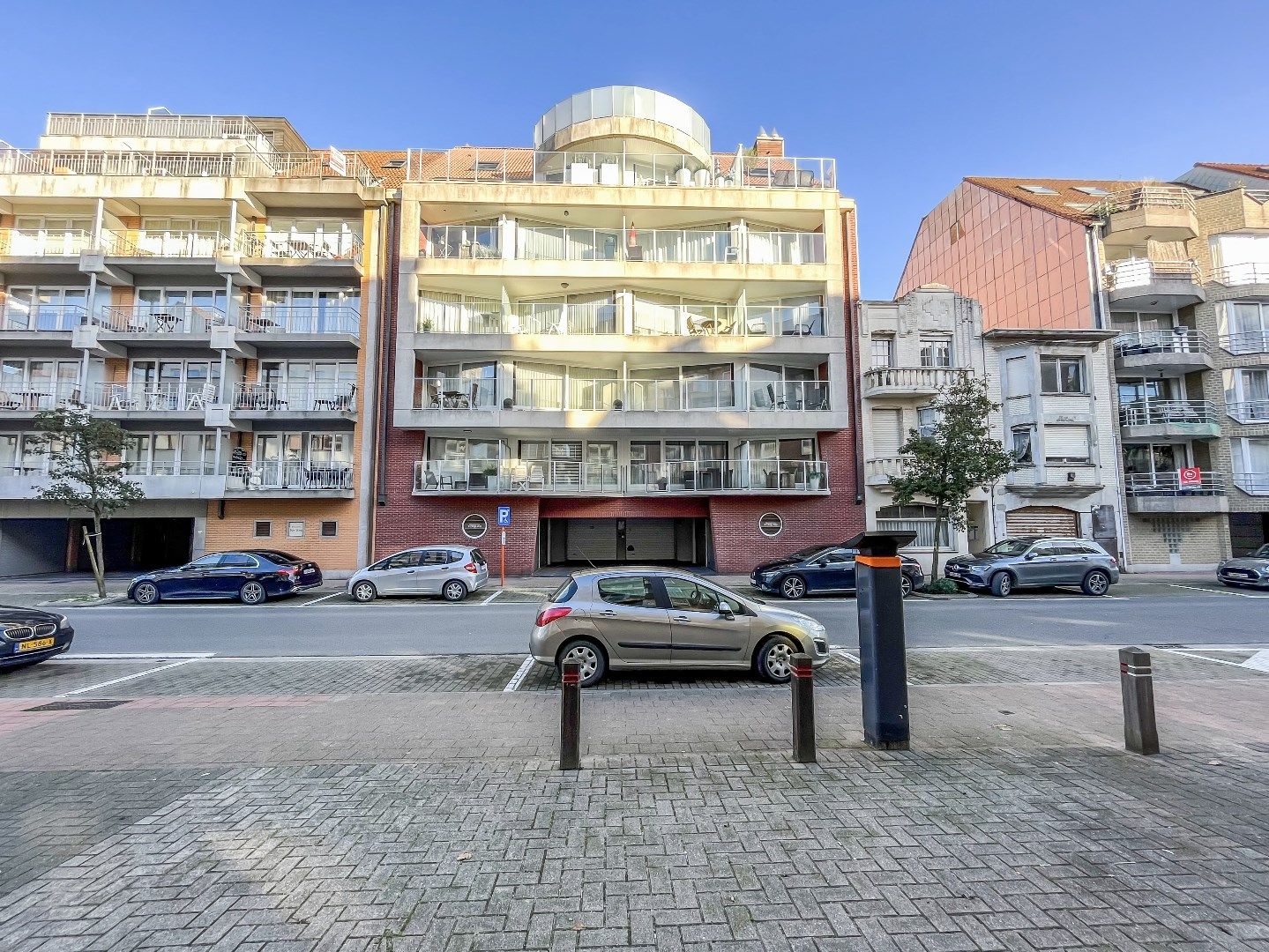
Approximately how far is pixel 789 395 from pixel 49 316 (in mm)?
27534

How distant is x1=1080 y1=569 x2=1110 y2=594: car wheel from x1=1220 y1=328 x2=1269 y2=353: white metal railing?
51.0 ft

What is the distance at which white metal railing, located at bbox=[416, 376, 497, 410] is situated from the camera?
20891mm

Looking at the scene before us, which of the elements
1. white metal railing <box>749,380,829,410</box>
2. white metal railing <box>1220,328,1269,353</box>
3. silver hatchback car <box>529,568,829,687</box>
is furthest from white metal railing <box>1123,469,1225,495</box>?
silver hatchback car <box>529,568,829,687</box>

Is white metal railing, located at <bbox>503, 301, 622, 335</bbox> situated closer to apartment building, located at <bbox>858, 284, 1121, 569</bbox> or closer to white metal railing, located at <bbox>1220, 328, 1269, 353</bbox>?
apartment building, located at <bbox>858, 284, 1121, 569</bbox>

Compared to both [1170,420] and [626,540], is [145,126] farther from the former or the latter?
[1170,420]

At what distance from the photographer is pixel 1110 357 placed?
23594mm

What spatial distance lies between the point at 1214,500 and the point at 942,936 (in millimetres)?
28741

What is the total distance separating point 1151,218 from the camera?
2380 centimetres

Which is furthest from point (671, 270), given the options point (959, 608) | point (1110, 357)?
point (1110, 357)

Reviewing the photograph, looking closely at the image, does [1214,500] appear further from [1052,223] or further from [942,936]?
[942,936]

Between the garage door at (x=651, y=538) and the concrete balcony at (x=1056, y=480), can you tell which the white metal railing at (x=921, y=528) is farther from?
the garage door at (x=651, y=538)

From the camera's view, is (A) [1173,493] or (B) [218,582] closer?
(B) [218,582]

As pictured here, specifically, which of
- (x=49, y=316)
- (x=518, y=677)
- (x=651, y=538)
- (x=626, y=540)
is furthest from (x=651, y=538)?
(x=49, y=316)

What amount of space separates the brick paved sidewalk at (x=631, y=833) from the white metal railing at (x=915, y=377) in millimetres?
17506
